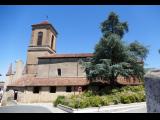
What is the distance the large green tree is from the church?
2621mm

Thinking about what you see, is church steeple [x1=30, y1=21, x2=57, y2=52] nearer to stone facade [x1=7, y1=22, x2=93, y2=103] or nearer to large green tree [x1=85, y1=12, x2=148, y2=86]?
stone facade [x1=7, y1=22, x2=93, y2=103]

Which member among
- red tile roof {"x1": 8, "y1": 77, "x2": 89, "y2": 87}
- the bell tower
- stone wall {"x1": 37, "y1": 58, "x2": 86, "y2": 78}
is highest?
the bell tower

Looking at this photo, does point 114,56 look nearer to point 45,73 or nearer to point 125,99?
point 125,99

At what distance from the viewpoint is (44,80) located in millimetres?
29234

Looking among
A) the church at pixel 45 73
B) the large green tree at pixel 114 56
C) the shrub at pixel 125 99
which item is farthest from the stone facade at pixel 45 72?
the shrub at pixel 125 99

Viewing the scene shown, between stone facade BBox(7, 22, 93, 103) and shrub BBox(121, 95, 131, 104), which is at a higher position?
stone facade BBox(7, 22, 93, 103)

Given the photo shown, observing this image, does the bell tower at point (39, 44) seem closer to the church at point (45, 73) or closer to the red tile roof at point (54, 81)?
the church at point (45, 73)

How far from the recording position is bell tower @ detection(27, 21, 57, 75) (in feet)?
115

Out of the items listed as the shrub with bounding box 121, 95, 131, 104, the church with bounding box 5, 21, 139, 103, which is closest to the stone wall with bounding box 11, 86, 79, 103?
the church with bounding box 5, 21, 139, 103

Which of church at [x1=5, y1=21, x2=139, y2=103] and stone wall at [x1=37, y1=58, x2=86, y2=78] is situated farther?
stone wall at [x1=37, y1=58, x2=86, y2=78]

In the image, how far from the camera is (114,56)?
24609 millimetres

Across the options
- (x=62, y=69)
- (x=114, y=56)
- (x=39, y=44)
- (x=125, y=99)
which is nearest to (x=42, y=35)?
(x=39, y=44)

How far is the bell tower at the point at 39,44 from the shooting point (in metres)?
35.1

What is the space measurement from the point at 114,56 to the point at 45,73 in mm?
12608
